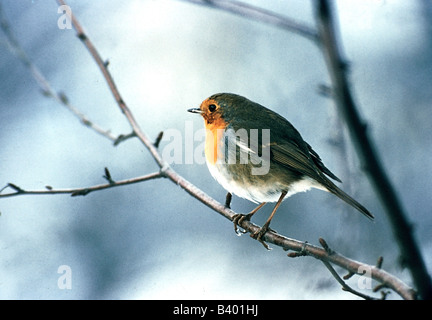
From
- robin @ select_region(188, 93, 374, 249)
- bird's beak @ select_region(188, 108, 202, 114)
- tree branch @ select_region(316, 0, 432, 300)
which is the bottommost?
tree branch @ select_region(316, 0, 432, 300)

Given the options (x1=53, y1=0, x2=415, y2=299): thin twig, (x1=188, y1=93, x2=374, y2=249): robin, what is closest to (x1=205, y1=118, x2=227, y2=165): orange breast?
(x1=188, y1=93, x2=374, y2=249): robin

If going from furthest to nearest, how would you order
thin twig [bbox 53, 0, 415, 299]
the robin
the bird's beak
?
the bird's beak
the robin
thin twig [bbox 53, 0, 415, 299]

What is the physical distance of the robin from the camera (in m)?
2.33

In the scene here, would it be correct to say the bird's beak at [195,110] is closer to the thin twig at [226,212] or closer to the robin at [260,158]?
the robin at [260,158]

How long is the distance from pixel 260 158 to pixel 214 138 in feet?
0.87

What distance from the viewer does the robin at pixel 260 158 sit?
233 centimetres

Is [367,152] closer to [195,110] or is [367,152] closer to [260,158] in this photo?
[260,158]

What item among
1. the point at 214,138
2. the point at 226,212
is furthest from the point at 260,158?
the point at 226,212

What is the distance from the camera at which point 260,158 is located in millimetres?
2414

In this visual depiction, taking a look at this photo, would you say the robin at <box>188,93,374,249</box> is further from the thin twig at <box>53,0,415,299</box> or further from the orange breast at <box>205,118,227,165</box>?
the thin twig at <box>53,0,415,299</box>
